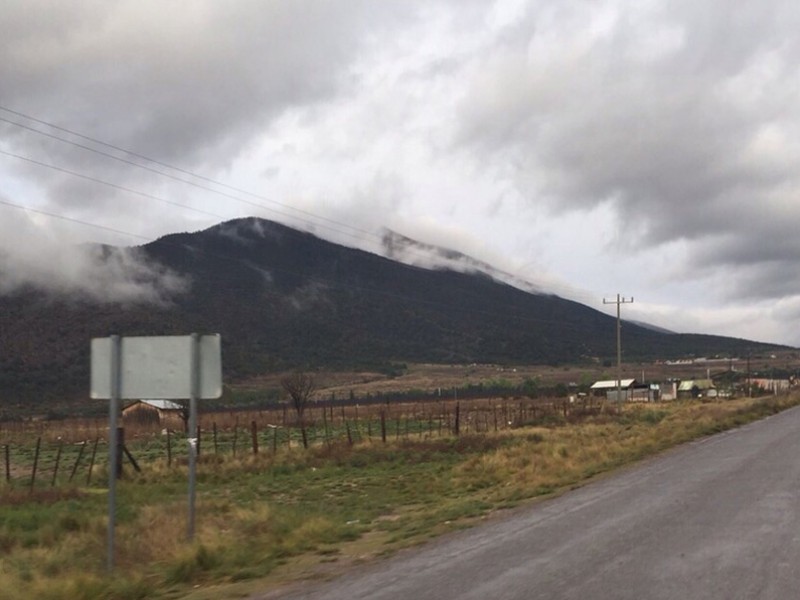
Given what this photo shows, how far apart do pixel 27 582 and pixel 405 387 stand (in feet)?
419

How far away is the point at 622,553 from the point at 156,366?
552 centimetres

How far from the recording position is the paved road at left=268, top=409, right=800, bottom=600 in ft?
26.2

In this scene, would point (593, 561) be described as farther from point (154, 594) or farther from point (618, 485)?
point (618, 485)

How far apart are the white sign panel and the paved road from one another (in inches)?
106

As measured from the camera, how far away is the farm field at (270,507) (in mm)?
10227

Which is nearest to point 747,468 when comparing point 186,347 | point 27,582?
point 186,347

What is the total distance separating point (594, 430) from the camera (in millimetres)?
39531

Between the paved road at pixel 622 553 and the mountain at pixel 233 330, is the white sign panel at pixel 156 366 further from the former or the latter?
the mountain at pixel 233 330

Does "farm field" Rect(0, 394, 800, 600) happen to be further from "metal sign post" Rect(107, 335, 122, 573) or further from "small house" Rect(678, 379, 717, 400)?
"small house" Rect(678, 379, 717, 400)

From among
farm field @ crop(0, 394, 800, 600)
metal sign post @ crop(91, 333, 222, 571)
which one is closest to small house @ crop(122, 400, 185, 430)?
farm field @ crop(0, 394, 800, 600)

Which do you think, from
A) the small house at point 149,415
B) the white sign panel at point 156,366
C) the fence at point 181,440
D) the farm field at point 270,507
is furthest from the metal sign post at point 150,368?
the small house at point 149,415

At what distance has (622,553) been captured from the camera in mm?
9633

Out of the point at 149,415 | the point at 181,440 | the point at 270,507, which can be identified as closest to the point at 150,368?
the point at 270,507

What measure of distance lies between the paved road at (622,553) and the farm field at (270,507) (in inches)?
45.1
